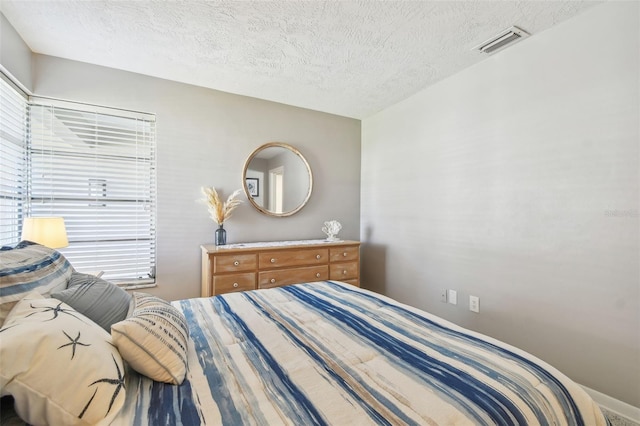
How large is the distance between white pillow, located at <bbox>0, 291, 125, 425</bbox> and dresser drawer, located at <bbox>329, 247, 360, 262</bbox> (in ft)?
7.71

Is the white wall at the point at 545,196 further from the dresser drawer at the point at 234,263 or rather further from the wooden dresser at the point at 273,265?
the dresser drawer at the point at 234,263

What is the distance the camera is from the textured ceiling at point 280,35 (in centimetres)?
178

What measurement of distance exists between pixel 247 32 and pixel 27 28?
152 centimetres

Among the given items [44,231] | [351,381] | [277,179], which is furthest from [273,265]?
[351,381]

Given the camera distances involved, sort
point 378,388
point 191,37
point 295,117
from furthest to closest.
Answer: point 295,117, point 191,37, point 378,388

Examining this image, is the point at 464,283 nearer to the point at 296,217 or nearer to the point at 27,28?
the point at 296,217

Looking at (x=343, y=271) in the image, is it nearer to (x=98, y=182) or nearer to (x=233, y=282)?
(x=233, y=282)

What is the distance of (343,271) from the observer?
3.14 m

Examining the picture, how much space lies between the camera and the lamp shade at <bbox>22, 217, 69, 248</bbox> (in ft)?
5.91

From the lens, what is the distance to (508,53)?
221 centimetres

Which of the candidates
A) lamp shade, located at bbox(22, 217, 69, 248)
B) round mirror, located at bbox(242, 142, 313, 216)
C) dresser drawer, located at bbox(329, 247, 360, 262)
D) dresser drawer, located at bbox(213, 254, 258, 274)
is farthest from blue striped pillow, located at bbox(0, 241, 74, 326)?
dresser drawer, located at bbox(329, 247, 360, 262)

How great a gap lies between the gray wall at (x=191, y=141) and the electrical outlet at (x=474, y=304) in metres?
1.82

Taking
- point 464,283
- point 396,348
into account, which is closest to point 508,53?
point 464,283

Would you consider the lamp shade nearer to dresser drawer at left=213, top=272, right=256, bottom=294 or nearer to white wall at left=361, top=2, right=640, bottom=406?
dresser drawer at left=213, top=272, right=256, bottom=294
